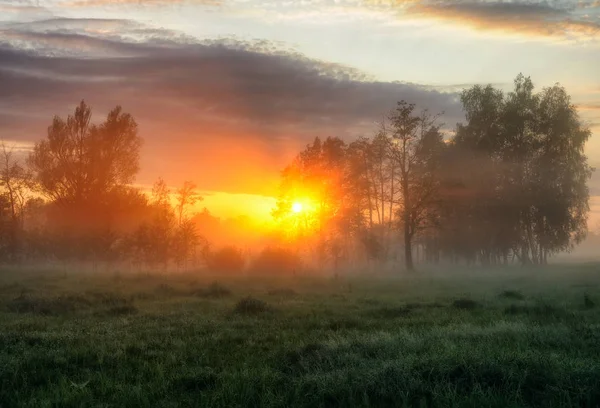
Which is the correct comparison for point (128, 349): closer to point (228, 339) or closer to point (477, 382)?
point (228, 339)

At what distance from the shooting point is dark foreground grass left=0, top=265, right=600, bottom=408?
7.76 meters

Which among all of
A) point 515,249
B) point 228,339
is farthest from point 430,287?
point 515,249

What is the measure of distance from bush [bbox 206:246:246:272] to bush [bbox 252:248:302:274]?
2.46 m

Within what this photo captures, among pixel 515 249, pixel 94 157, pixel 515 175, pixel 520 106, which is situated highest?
pixel 520 106

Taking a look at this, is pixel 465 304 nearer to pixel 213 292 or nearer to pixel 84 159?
pixel 213 292

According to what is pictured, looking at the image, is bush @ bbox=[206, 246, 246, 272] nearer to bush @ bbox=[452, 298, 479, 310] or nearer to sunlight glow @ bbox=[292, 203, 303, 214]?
sunlight glow @ bbox=[292, 203, 303, 214]

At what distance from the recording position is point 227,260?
5669 centimetres

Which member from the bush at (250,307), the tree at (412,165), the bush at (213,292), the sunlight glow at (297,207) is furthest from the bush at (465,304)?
the sunlight glow at (297,207)

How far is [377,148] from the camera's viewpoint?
59.2 metres

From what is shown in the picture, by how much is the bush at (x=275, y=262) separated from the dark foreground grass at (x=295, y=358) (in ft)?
112

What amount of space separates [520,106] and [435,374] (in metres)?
49.9

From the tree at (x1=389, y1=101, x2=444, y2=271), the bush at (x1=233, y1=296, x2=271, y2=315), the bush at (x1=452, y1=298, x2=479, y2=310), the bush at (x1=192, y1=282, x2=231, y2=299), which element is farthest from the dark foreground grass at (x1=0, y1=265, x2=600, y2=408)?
the tree at (x1=389, y1=101, x2=444, y2=271)

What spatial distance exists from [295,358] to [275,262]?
144 feet

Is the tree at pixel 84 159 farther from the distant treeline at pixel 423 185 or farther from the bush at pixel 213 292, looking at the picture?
the bush at pixel 213 292
